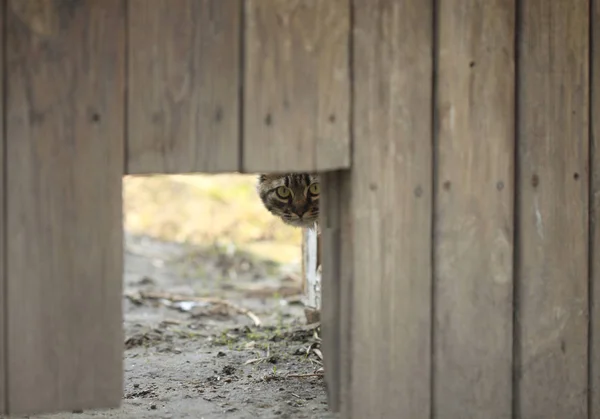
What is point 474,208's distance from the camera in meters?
2.89

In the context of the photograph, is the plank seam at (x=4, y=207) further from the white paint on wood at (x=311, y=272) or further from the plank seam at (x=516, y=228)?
the white paint on wood at (x=311, y=272)

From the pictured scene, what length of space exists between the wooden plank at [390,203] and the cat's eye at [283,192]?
2.49 meters

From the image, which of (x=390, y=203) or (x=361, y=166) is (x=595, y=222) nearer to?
(x=390, y=203)

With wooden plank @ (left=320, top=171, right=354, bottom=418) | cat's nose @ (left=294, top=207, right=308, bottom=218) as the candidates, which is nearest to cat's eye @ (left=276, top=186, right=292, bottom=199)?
cat's nose @ (left=294, top=207, right=308, bottom=218)

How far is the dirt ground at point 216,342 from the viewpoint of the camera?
3520mm

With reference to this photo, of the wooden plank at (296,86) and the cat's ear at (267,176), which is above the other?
the wooden plank at (296,86)

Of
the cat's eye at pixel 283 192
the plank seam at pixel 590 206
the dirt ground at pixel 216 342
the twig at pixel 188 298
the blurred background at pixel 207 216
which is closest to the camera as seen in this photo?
the plank seam at pixel 590 206

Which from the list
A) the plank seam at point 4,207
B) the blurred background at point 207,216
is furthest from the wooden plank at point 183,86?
the blurred background at point 207,216

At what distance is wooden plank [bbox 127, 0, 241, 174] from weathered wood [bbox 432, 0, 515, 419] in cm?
67

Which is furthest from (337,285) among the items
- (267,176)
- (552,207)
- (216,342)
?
(267,176)

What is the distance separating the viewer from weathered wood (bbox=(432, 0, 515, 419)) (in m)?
2.86

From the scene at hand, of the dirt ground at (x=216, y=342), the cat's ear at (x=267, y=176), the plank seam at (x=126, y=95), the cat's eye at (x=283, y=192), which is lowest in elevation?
the dirt ground at (x=216, y=342)

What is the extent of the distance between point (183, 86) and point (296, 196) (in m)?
2.62

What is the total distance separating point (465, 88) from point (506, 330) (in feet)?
2.63
